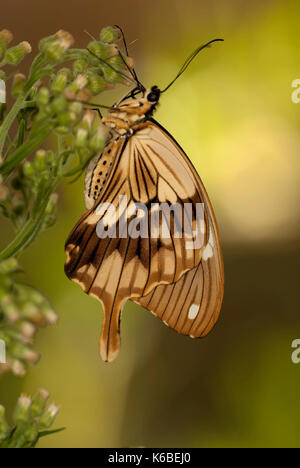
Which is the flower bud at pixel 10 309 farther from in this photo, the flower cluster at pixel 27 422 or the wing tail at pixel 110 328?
the wing tail at pixel 110 328

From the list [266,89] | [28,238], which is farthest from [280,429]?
[28,238]

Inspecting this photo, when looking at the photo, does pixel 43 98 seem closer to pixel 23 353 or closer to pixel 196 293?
pixel 23 353

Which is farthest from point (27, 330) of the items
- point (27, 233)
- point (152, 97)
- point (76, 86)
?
point (152, 97)

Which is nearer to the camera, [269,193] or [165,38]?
[165,38]

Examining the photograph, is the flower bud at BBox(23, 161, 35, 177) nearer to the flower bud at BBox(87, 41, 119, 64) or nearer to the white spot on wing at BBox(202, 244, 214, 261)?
the flower bud at BBox(87, 41, 119, 64)

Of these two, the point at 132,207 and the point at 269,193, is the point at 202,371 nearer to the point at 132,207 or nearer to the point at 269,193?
the point at 269,193

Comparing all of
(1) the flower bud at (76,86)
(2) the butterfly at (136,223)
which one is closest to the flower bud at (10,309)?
(1) the flower bud at (76,86)
